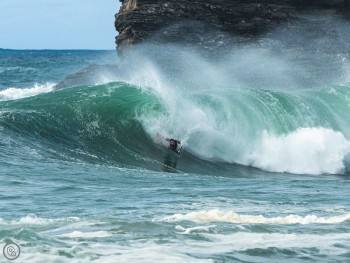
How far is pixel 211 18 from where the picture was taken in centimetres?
4731

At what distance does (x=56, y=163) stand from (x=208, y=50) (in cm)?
2754

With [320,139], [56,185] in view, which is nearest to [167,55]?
[320,139]

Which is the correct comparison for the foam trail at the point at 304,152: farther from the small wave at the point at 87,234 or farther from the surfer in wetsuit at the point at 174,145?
the small wave at the point at 87,234

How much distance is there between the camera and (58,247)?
1027cm

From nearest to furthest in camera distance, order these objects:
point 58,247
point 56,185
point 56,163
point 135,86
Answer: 1. point 58,247
2. point 56,185
3. point 56,163
4. point 135,86

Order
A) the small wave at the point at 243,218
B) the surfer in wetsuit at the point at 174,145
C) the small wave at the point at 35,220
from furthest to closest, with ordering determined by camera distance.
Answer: the surfer in wetsuit at the point at 174,145 < the small wave at the point at 243,218 < the small wave at the point at 35,220

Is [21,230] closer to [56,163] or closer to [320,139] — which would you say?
[56,163]

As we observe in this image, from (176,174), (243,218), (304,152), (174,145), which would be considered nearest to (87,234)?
(243,218)

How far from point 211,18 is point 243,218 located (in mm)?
35581

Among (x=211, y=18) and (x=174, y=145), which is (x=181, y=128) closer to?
(x=174, y=145)

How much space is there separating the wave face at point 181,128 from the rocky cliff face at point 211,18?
17157 mm

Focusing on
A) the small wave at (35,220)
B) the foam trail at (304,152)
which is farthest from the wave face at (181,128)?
the small wave at (35,220)

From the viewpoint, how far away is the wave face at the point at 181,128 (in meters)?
22.2

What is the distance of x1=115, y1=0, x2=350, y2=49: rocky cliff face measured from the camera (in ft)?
151
